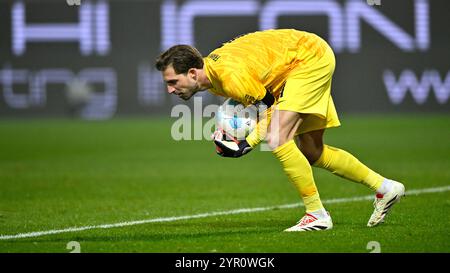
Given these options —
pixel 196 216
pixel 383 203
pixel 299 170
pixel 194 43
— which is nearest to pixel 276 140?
pixel 299 170

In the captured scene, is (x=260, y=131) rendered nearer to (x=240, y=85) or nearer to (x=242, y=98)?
(x=242, y=98)

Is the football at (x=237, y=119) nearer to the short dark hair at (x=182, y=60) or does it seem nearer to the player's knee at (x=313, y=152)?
the short dark hair at (x=182, y=60)

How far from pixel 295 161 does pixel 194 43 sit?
18.3 metres

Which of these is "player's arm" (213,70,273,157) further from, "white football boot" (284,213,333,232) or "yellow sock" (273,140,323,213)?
"white football boot" (284,213,333,232)

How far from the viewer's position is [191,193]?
430 inches

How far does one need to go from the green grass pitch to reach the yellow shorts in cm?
89

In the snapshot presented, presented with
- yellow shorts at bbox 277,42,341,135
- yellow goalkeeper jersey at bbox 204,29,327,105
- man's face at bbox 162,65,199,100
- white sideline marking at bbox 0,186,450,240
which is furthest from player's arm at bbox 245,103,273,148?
white sideline marking at bbox 0,186,450,240

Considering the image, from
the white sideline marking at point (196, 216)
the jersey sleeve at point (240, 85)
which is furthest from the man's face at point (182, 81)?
the white sideline marking at point (196, 216)

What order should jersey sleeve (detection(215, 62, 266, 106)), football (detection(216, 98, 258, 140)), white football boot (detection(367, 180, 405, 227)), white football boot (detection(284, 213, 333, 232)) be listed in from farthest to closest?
1. white football boot (detection(367, 180, 405, 227))
2. white football boot (detection(284, 213, 333, 232))
3. football (detection(216, 98, 258, 140))
4. jersey sleeve (detection(215, 62, 266, 106))

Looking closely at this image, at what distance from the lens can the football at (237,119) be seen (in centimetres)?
734

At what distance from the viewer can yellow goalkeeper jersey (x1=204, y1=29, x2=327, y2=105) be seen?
23.3ft

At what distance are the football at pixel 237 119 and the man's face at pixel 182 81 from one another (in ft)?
1.03

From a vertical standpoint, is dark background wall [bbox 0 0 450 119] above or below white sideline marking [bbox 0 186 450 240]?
below

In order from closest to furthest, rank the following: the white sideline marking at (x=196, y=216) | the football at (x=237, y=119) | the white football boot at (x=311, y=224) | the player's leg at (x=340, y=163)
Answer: the football at (x=237, y=119) < the white football boot at (x=311, y=224) < the white sideline marking at (x=196, y=216) < the player's leg at (x=340, y=163)
